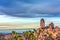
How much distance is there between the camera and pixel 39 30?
44.1 metres

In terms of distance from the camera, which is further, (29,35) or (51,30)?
(51,30)

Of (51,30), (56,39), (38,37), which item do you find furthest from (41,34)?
(51,30)

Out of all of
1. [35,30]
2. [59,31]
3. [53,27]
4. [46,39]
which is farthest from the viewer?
[53,27]

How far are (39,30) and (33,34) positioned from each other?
10.1ft

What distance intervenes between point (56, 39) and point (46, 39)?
128 inches

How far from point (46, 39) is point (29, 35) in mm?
4851

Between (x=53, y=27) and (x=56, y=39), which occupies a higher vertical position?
(x=53, y=27)

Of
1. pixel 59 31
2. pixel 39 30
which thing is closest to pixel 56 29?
pixel 59 31

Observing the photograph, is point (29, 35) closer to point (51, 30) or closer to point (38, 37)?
point (38, 37)

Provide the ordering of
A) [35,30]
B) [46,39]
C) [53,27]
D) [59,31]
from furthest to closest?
A: 1. [53,27]
2. [59,31]
3. [35,30]
4. [46,39]

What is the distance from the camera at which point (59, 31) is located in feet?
158

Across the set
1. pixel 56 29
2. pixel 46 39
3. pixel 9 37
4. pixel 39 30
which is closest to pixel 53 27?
pixel 56 29

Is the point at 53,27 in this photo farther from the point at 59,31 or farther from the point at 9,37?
the point at 9,37

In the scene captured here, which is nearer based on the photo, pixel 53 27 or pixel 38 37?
pixel 38 37
